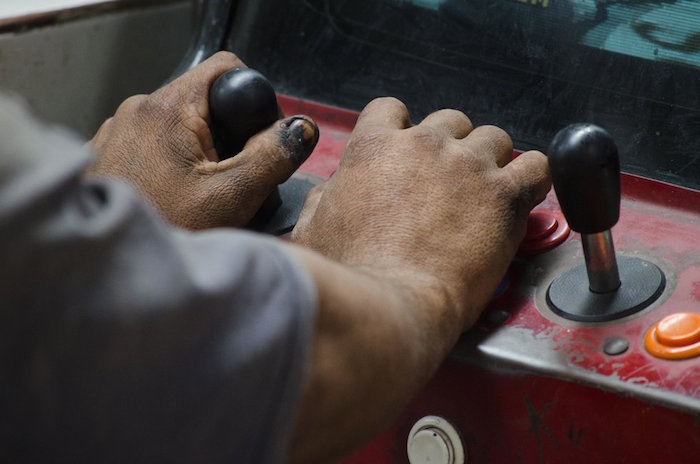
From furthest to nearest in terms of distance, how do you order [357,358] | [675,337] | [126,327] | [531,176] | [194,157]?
[194,157]
[531,176]
[675,337]
[357,358]
[126,327]

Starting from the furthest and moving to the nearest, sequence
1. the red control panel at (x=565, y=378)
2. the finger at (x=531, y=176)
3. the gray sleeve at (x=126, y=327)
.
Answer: the finger at (x=531, y=176)
the red control panel at (x=565, y=378)
the gray sleeve at (x=126, y=327)

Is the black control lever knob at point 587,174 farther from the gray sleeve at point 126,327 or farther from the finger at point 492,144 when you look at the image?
the gray sleeve at point 126,327

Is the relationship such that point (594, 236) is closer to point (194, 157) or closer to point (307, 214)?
point (307, 214)

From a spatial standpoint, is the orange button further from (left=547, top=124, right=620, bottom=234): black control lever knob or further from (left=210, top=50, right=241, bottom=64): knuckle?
(left=210, top=50, right=241, bottom=64): knuckle

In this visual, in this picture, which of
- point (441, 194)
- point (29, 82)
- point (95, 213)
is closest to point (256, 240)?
point (95, 213)

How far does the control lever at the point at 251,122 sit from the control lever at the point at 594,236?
30 centimetres

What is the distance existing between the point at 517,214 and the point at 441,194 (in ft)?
0.24

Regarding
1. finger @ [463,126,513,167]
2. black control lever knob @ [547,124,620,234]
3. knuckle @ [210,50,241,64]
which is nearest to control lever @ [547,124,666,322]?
black control lever knob @ [547,124,620,234]

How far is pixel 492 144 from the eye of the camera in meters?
0.90

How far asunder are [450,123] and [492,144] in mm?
47

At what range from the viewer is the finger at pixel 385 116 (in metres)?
0.92

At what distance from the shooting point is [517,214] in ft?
2.77

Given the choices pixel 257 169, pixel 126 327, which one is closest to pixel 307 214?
pixel 257 169

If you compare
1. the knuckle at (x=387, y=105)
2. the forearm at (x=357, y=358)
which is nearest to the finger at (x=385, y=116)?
the knuckle at (x=387, y=105)
